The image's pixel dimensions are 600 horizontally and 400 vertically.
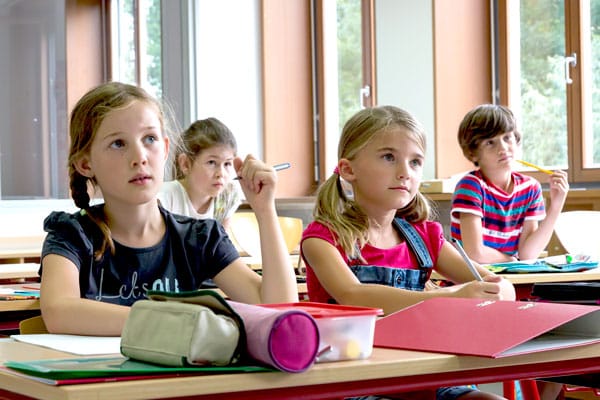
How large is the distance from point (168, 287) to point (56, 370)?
3.28 feet

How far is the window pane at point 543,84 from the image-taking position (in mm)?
4770

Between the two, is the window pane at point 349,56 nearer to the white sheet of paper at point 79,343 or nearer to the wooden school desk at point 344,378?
the white sheet of paper at point 79,343

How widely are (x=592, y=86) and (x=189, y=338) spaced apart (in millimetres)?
4041

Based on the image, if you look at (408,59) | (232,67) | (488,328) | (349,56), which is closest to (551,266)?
(488,328)

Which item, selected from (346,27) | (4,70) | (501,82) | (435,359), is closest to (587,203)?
(501,82)

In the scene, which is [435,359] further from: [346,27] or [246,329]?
[346,27]

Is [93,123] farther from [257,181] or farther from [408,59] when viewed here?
[408,59]

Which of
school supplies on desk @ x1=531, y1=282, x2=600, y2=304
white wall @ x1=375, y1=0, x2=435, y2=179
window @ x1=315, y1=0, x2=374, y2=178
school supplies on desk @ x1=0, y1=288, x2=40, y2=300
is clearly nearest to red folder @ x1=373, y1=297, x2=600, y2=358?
school supplies on desk @ x1=531, y1=282, x2=600, y2=304

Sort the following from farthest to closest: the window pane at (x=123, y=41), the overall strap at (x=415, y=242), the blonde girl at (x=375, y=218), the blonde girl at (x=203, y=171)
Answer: the window pane at (x=123, y=41), the blonde girl at (x=203, y=171), the overall strap at (x=415, y=242), the blonde girl at (x=375, y=218)

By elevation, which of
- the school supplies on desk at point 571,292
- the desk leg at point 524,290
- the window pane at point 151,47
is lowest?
the desk leg at point 524,290

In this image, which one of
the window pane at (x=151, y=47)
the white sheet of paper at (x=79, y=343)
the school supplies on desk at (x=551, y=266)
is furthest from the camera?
the window pane at (x=151, y=47)

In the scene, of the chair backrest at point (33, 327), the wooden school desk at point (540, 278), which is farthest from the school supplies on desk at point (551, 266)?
the chair backrest at point (33, 327)

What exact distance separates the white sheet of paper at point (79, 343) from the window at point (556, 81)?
3601 mm

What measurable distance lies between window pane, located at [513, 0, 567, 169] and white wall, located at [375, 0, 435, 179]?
52 centimetres
